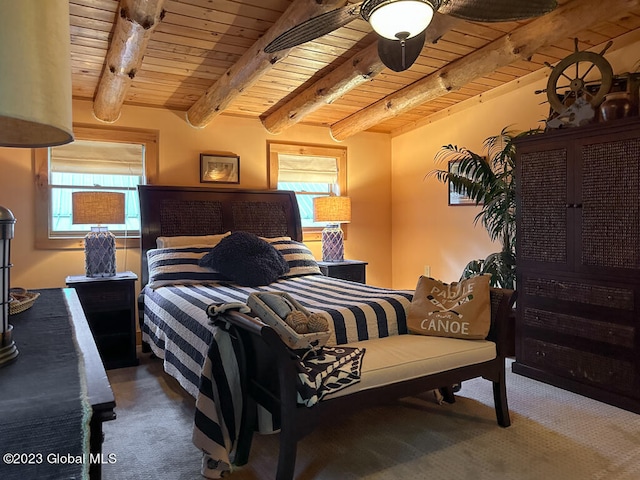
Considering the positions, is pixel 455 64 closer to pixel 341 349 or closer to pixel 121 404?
pixel 341 349

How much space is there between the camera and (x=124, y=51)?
2.89 m

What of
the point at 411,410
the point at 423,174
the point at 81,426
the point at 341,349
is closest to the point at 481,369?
the point at 411,410

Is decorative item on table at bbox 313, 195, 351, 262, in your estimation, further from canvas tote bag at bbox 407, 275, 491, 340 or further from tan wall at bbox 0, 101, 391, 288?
canvas tote bag at bbox 407, 275, 491, 340

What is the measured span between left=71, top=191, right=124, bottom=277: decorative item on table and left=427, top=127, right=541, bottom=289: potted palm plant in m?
2.93

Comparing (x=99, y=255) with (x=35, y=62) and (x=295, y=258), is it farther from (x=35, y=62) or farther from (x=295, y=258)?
(x=35, y=62)

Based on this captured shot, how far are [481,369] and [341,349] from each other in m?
0.79

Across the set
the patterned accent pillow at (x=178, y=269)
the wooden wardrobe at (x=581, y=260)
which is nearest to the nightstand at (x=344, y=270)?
the patterned accent pillow at (x=178, y=269)

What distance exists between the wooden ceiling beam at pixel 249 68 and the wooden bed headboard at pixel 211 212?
29.2 inches

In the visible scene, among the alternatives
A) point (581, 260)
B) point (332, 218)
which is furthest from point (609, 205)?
point (332, 218)

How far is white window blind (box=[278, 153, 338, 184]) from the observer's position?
199 inches

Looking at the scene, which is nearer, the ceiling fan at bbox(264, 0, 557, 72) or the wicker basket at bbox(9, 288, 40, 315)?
the wicker basket at bbox(9, 288, 40, 315)

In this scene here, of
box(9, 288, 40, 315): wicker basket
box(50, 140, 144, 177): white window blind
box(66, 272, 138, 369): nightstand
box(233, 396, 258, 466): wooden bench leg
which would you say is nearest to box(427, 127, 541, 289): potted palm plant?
box(233, 396, 258, 466): wooden bench leg

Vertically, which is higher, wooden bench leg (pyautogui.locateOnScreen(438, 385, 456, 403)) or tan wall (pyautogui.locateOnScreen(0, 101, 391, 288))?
tan wall (pyautogui.locateOnScreen(0, 101, 391, 288))

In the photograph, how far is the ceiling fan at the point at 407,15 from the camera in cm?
180
